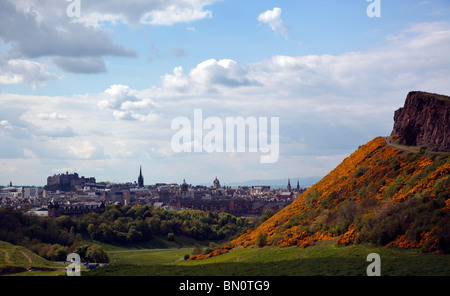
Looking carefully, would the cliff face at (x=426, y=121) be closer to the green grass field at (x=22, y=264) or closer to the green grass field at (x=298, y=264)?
the green grass field at (x=298, y=264)

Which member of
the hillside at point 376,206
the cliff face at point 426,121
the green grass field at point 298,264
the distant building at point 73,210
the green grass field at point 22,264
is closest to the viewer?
the green grass field at point 298,264

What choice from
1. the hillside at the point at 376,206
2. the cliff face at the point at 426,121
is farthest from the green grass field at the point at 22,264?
the cliff face at the point at 426,121

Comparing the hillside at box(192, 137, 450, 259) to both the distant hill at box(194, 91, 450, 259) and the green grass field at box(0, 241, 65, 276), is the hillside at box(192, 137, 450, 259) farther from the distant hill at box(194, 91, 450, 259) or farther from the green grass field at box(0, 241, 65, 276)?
the green grass field at box(0, 241, 65, 276)

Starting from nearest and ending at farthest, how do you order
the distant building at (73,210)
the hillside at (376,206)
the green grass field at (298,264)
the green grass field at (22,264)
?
1. the green grass field at (298,264)
2. the hillside at (376,206)
3. the green grass field at (22,264)
4. the distant building at (73,210)

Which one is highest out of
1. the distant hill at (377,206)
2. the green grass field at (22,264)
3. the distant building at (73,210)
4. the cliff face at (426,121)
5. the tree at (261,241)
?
the cliff face at (426,121)

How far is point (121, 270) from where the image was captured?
48312mm

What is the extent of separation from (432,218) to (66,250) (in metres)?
60.7

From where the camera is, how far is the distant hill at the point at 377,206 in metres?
43.0

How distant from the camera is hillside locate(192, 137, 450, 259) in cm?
4300

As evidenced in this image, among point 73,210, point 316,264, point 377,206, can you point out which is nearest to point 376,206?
point 377,206

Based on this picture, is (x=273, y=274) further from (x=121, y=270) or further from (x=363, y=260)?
(x=121, y=270)

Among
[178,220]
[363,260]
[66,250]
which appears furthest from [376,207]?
[178,220]
